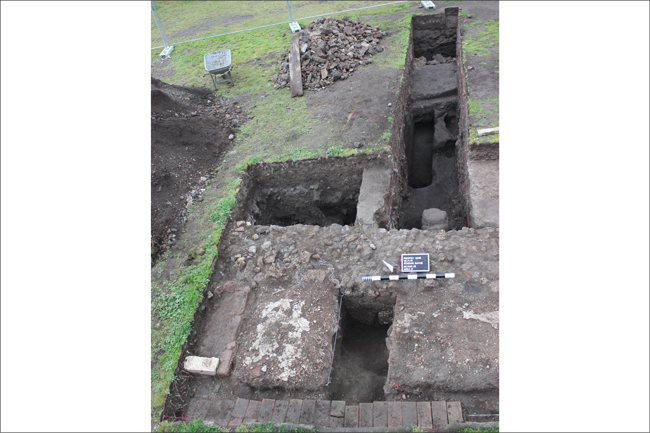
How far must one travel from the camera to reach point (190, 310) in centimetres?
408

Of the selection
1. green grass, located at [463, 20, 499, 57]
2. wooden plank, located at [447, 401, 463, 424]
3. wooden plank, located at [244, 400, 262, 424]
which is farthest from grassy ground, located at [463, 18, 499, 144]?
wooden plank, located at [244, 400, 262, 424]

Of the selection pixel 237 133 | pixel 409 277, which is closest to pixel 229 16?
pixel 237 133

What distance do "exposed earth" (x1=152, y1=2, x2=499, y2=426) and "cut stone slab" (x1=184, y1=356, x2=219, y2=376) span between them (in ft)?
0.26

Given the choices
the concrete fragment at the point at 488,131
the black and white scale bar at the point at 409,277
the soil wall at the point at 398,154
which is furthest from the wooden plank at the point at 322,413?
the concrete fragment at the point at 488,131

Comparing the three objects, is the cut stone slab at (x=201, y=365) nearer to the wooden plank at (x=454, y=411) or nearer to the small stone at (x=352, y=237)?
→ the small stone at (x=352, y=237)

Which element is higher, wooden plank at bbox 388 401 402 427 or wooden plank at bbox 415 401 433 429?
wooden plank at bbox 415 401 433 429

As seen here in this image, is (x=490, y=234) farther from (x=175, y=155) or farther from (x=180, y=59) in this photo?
(x=180, y=59)

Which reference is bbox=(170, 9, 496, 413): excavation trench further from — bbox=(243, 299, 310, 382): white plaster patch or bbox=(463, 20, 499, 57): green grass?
bbox=(463, 20, 499, 57): green grass

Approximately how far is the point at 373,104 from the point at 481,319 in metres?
4.68

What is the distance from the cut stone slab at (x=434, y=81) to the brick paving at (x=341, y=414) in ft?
24.8

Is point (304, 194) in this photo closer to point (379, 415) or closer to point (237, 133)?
point (237, 133)

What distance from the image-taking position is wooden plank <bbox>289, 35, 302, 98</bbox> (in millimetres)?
7957

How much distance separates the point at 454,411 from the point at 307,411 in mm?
1190

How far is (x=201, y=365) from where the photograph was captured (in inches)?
144
